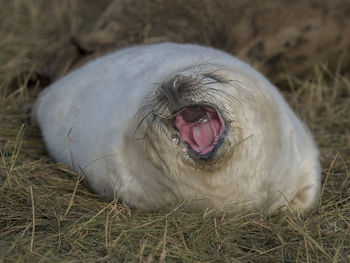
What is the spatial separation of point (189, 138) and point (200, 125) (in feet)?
0.28

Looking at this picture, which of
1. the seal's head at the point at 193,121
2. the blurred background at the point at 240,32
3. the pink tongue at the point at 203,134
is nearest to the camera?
the seal's head at the point at 193,121

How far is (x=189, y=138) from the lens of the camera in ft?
9.95

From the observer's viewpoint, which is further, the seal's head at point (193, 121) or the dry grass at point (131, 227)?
the seal's head at point (193, 121)

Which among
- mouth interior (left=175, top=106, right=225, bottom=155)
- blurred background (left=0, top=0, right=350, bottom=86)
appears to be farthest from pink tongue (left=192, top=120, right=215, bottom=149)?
blurred background (left=0, top=0, right=350, bottom=86)

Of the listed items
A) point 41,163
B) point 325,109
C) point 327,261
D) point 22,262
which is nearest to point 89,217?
point 22,262

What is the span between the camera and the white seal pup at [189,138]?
9.84ft

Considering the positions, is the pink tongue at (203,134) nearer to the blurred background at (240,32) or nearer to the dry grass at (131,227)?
the dry grass at (131,227)

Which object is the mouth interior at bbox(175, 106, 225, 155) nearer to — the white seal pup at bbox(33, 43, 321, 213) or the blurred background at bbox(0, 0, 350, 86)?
the white seal pup at bbox(33, 43, 321, 213)

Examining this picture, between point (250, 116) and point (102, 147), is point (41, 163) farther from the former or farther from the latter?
point (250, 116)

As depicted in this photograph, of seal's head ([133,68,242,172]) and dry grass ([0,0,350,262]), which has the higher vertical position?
seal's head ([133,68,242,172])

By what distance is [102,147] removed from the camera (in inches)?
139

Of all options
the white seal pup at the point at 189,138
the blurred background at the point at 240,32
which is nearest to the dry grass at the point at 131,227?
the white seal pup at the point at 189,138

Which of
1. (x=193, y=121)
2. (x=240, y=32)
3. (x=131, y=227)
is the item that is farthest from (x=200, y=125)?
(x=240, y=32)

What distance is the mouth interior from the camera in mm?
3014
